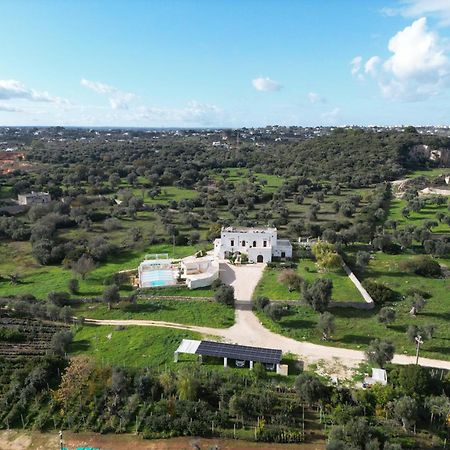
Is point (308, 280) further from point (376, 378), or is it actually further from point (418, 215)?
point (418, 215)

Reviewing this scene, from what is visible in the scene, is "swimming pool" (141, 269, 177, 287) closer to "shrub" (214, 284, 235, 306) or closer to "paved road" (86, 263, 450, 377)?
"shrub" (214, 284, 235, 306)

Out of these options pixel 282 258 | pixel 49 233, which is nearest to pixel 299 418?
pixel 282 258

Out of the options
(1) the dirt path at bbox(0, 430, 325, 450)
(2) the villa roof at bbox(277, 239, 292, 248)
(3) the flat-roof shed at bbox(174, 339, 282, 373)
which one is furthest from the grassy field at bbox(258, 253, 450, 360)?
(2) the villa roof at bbox(277, 239, 292, 248)

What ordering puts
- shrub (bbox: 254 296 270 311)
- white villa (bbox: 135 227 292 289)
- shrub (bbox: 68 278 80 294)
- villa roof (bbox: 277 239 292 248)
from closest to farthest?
shrub (bbox: 254 296 270 311), shrub (bbox: 68 278 80 294), white villa (bbox: 135 227 292 289), villa roof (bbox: 277 239 292 248)

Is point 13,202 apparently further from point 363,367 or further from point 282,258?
point 363,367

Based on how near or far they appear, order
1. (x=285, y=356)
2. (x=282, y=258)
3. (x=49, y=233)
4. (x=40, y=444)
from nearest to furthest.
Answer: (x=40, y=444) < (x=285, y=356) < (x=282, y=258) < (x=49, y=233)

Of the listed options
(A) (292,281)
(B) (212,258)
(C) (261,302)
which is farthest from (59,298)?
(A) (292,281)
